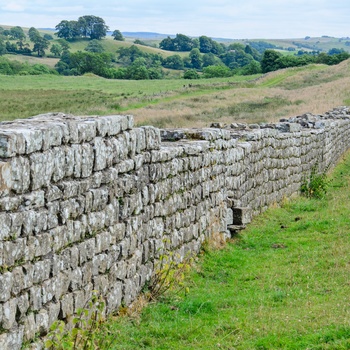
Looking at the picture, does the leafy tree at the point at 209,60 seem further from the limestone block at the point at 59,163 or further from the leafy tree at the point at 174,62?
the limestone block at the point at 59,163

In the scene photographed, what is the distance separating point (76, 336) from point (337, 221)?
9.06m

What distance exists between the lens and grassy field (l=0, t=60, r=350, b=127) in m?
42.9

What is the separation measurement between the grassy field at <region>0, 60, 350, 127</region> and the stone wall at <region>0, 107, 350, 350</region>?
22932mm

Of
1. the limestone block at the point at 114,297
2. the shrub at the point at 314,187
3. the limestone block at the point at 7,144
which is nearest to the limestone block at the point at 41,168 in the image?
the limestone block at the point at 7,144

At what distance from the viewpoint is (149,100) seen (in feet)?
210

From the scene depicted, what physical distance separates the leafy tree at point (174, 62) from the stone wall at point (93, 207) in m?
154

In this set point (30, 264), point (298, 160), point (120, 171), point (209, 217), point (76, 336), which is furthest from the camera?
point (298, 160)

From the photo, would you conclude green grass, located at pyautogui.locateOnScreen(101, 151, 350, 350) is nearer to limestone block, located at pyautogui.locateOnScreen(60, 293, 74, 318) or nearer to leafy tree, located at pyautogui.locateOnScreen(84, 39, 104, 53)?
limestone block, located at pyautogui.locateOnScreen(60, 293, 74, 318)

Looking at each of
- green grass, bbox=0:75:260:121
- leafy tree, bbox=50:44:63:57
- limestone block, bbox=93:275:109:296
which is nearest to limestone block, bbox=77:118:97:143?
limestone block, bbox=93:275:109:296

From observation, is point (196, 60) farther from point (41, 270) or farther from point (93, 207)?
point (41, 270)

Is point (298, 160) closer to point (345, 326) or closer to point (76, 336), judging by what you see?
point (345, 326)

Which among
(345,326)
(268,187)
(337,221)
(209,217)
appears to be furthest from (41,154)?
(268,187)

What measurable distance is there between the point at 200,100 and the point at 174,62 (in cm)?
10738

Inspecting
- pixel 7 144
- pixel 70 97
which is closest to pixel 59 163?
pixel 7 144
